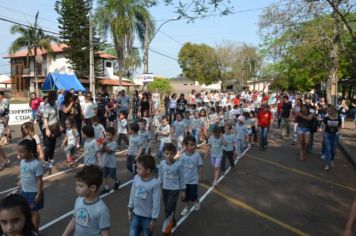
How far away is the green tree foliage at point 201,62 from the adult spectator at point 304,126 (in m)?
67.1

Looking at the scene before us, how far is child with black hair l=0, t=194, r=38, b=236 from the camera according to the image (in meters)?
2.67

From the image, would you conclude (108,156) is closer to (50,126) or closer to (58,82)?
(50,126)

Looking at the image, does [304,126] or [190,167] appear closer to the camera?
[190,167]

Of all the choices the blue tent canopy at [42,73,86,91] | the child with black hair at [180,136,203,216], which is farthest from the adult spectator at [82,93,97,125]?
the blue tent canopy at [42,73,86,91]

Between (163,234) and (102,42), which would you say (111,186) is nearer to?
(163,234)

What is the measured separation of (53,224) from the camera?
6.68m

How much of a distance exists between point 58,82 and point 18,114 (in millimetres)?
6237

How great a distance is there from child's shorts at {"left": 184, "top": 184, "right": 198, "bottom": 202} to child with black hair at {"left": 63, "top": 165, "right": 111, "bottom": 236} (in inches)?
131

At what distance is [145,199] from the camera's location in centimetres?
498

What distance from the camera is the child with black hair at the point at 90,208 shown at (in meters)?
3.92

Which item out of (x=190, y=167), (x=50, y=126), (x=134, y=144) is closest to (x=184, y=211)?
(x=190, y=167)

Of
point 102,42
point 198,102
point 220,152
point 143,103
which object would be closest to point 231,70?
point 102,42

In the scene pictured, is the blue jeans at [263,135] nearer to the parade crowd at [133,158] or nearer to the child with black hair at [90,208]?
the parade crowd at [133,158]

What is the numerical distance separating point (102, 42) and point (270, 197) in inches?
1323
